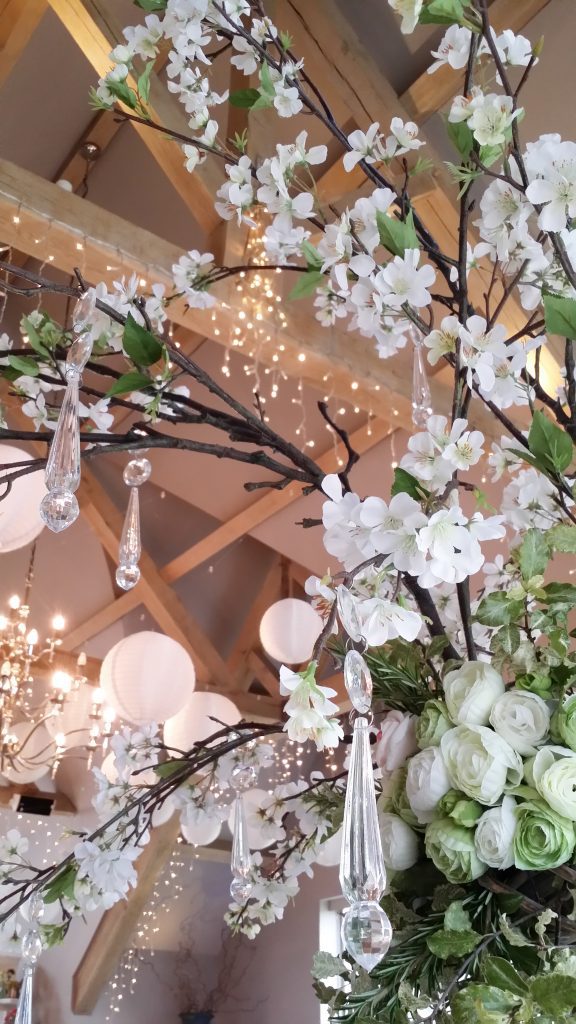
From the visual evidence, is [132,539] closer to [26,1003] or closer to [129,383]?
[129,383]

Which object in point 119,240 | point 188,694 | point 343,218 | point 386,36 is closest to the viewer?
point 343,218

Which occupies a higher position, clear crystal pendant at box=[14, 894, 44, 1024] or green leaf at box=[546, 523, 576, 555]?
green leaf at box=[546, 523, 576, 555]

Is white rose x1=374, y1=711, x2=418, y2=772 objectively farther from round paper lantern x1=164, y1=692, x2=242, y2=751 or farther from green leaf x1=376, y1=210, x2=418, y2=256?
round paper lantern x1=164, y1=692, x2=242, y2=751

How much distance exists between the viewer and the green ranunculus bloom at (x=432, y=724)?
644mm

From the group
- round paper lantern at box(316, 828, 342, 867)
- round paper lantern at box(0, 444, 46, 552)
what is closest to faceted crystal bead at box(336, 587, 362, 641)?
round paper lantern at box(316, 828, 342, 867)

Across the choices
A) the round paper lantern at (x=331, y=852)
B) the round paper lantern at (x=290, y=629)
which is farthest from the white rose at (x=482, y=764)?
the round paper lantern at (x=290, y=629)

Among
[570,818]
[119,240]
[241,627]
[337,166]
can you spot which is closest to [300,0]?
[337,166]

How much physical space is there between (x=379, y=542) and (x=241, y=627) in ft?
21.9

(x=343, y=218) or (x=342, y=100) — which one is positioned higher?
(x=342, y=100)

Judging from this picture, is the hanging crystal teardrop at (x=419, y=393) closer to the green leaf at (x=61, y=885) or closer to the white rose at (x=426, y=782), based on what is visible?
the white rose at (x=426, y=782)

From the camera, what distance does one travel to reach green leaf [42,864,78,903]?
888mm

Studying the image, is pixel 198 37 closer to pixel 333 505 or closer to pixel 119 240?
pixel 333 505

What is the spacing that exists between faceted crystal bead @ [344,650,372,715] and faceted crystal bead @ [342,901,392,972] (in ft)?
0.36

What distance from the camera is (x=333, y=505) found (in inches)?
24.4
